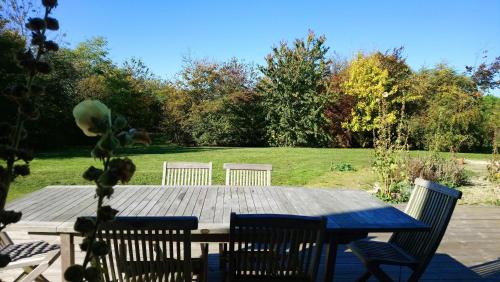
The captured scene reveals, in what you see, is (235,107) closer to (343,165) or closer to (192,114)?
(192,114)

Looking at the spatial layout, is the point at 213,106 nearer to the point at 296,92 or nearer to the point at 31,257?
the point at 296,92

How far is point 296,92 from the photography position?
18156 millimetres

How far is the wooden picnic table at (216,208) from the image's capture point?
236cm

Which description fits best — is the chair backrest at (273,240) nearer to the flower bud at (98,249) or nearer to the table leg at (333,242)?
the table leg at (333,242)

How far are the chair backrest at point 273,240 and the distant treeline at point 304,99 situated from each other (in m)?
16.0

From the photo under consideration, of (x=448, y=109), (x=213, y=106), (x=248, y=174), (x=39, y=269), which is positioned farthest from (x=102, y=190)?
(x=448, y=109)

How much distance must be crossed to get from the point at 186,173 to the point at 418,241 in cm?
245

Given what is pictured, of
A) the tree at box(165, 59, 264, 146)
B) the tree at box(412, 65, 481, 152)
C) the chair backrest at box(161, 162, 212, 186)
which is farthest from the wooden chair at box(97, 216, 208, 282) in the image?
the tree at box(165, 59, 264, 146)

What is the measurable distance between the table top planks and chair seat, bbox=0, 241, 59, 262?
339 mm

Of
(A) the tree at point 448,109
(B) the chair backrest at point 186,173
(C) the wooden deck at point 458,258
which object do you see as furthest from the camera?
(A) the tree at point 448,109

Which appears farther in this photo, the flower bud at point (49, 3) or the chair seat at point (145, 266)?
the chair seat at point (145, 266)

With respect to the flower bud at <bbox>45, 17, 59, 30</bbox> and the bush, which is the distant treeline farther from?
the flower bud at <bbox>45, 17, 59, 30</bbox>

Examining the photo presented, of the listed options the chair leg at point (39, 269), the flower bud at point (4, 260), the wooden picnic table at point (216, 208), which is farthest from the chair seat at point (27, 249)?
the flower bud at point (4, 260)

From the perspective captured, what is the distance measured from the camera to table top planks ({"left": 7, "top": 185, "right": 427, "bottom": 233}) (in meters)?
2.38
